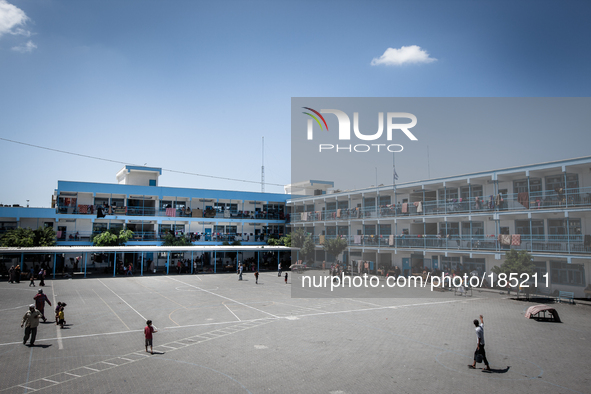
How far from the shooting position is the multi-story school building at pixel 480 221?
84.5ft

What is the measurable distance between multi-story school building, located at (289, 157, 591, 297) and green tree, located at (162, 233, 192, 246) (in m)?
17.9

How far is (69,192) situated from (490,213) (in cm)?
4359

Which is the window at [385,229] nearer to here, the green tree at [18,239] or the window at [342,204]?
the window at [342,204]

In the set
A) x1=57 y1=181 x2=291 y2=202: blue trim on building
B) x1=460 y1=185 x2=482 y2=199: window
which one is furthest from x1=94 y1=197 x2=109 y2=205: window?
x1=460 y1=185 x2=482 y2=199: window

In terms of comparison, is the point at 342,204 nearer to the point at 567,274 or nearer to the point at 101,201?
the point at 567,274

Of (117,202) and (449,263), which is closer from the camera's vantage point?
(449,263)

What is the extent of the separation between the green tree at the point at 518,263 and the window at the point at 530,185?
552cm

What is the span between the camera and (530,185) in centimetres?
2884

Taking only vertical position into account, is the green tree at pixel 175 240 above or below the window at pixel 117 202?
below

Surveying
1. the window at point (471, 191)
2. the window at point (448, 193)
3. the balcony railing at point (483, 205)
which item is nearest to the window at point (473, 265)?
the balcony railing at point (483, 205)

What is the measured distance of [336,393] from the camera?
973 centimetres

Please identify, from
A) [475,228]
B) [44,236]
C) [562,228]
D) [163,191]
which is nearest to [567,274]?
[562,228]

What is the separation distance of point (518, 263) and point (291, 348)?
19236mm

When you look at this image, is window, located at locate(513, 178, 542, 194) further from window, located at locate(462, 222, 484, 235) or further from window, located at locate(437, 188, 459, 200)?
window, located at locate(437, 188, 459, 200)
